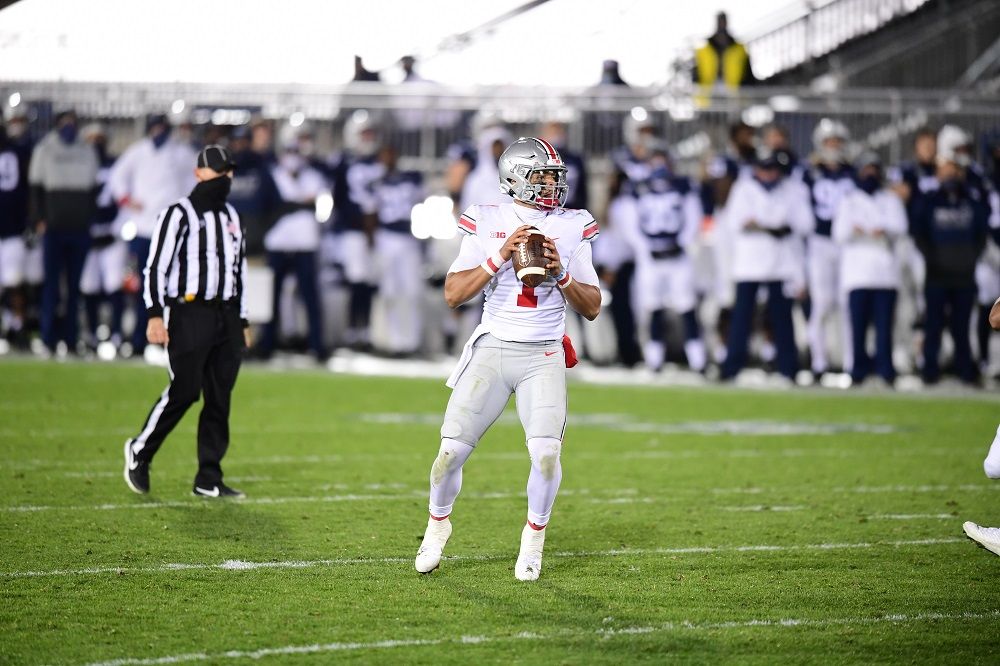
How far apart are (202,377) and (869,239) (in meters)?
8.63

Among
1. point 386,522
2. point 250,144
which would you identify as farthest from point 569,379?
point 386,522

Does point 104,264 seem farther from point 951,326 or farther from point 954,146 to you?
point 954,146

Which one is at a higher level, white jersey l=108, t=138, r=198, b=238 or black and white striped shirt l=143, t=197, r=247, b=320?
white jersey l=108, t=138, r=198, b=238

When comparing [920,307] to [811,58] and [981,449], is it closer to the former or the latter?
[981,449]

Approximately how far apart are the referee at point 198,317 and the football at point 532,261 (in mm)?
2783

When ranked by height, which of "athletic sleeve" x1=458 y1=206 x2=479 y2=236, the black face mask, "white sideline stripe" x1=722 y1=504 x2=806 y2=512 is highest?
the black face mask

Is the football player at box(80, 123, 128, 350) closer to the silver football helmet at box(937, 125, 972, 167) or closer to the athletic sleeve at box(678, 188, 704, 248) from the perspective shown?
the athletic sleeve at box(678, 188, 704, 248)

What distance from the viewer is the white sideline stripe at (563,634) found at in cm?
510

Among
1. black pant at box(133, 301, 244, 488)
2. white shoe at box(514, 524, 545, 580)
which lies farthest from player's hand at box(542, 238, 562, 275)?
black pant at box(133, 301, 244, 488)

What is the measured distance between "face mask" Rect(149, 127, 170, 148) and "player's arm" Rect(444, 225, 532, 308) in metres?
10.6

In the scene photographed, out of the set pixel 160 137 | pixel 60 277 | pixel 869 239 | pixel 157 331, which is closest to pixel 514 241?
pixel 157 331

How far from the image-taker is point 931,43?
862 inches

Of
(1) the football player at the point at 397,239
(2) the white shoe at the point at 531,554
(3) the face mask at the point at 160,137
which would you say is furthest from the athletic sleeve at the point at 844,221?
(2) the white shoe at the point at 531,554

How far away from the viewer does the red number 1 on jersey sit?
6.59 metres
